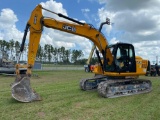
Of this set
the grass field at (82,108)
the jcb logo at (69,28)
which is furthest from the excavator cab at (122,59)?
the jcb logo at (69,28)

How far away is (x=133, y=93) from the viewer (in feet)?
33.4

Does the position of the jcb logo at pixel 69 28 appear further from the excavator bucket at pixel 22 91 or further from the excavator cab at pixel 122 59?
the excavator bucket at pixel 22 91

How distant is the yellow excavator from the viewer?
28.4ft

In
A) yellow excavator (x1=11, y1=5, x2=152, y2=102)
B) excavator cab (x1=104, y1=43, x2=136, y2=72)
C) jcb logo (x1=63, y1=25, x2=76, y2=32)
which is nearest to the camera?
yellow excavator (x1=11, y1=5, x2=152, y2=102)

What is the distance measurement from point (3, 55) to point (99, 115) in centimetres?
1907

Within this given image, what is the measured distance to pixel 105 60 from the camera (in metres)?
10.6

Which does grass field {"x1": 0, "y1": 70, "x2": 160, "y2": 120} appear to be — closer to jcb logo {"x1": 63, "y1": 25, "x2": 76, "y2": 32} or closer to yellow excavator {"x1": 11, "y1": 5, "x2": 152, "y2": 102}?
yellow excavator {"x1": 11, "y1": 5, "x2": 152, "y2": 102}

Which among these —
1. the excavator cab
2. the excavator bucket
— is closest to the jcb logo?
the excavator cab

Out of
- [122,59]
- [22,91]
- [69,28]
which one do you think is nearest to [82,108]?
[22,91]

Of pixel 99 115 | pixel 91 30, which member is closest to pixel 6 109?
pixel 99 115

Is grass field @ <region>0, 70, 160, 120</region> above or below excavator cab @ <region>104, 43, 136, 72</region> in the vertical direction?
below

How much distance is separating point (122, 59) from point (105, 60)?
80 centimetres

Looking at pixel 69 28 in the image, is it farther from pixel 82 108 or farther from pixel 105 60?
pixel 82 108

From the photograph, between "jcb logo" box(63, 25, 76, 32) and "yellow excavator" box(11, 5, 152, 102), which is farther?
"jcb logo" box(63, 25, 76, 32)
